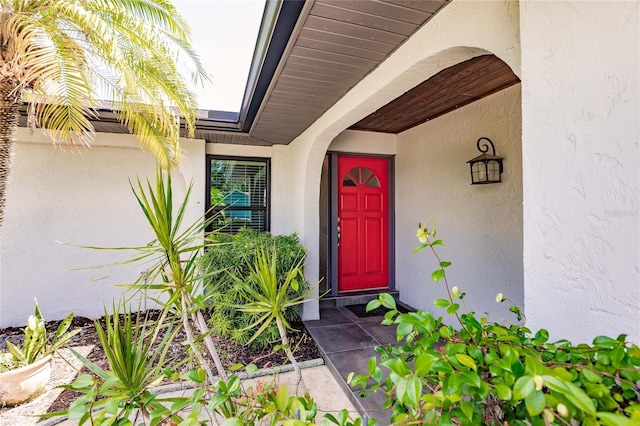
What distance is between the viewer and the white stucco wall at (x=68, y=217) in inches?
165

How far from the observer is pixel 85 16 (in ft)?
8.34

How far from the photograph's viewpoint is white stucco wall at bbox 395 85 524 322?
300cm

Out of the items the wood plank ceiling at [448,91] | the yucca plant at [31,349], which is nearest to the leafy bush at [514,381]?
the wood plank ceiling at [448,91]

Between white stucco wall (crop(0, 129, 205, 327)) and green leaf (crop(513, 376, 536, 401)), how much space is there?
4085mm

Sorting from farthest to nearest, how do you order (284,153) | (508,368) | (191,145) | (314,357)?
1. (284,153)
2. (191,145)
3. (314,357)
4. (508,368)

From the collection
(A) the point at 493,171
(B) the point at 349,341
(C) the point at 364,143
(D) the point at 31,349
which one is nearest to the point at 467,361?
(A) the point at 493,171

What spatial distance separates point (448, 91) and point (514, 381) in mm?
3146

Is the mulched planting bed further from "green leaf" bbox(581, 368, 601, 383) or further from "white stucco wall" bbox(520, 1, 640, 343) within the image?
"green leaf" bbox(581, 368, 601, 383)

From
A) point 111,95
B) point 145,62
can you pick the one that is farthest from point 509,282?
point 111,95

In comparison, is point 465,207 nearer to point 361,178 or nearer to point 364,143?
point 361,178

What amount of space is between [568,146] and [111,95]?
3.62 m

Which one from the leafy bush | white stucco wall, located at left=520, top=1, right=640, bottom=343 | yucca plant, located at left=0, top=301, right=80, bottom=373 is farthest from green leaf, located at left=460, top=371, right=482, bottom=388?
yucca plant, located at left=0, top=301, right=80, bottom=373

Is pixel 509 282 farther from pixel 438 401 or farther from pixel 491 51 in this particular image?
pixel 438 401

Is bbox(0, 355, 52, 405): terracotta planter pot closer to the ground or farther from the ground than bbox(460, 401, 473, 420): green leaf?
closer to the ground
